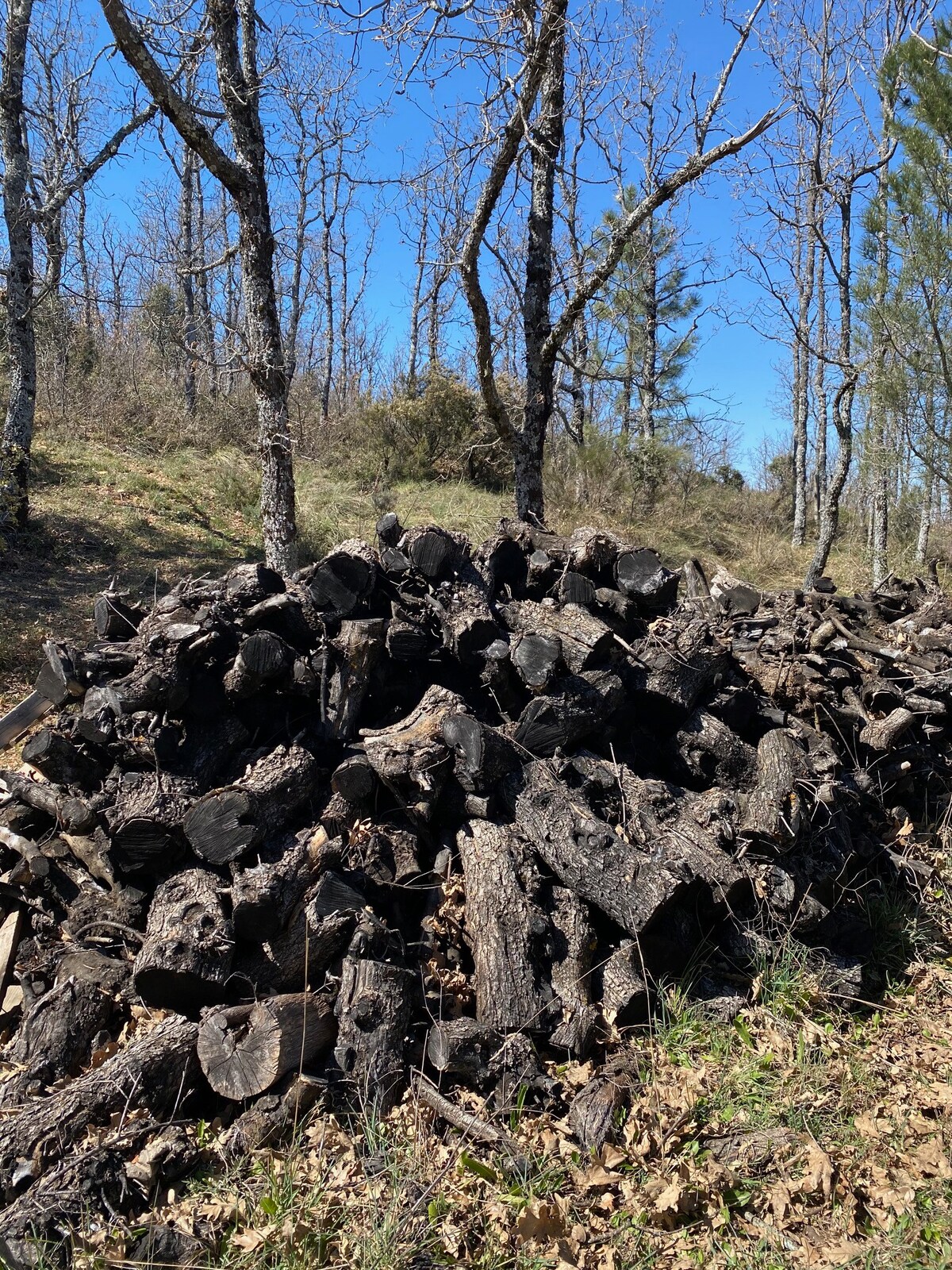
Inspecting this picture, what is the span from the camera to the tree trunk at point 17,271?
33.9 feet

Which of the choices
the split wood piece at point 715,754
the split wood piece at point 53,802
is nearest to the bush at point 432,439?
the split wood piece at point 715,754

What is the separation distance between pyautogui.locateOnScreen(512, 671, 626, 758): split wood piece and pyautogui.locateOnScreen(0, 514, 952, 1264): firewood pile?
0.02 meters

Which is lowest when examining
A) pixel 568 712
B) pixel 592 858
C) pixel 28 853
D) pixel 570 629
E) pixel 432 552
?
pixel 28 853

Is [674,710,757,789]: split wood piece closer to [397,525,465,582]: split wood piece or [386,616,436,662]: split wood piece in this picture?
[386,616,436,662]: split wood piece

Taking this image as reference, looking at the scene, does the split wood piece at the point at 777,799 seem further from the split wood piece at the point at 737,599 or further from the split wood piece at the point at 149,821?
the split wood piece at the point at 149,821

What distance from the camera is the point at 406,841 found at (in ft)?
12.4

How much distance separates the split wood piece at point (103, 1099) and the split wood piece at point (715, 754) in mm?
2808

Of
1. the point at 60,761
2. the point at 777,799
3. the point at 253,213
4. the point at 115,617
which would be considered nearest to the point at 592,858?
the point at 777,799

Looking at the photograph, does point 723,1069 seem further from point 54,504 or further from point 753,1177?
point 54,504

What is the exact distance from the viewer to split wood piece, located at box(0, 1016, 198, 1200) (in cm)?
269

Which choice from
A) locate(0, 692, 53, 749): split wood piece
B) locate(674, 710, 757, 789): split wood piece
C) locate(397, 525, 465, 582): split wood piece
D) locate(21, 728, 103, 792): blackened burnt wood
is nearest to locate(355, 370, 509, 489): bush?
locate(0, 692, 53, 749): split wood piece

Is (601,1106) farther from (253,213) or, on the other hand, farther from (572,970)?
(253,213)

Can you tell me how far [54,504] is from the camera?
487 inches

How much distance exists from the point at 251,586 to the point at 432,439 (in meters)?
14.9
